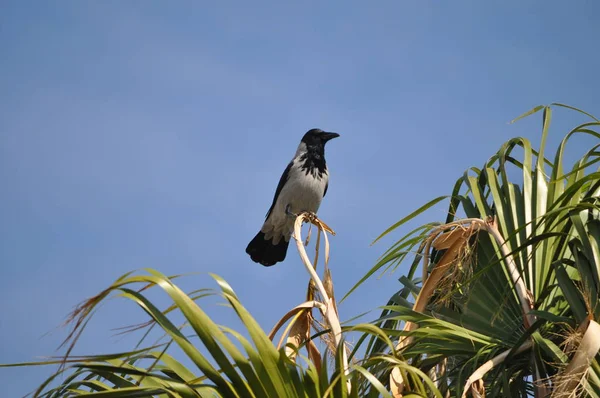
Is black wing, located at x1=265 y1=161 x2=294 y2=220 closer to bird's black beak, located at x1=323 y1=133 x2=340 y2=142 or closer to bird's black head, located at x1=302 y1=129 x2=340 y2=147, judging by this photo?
bird's black head, located at x1=302 y1=129 x2=340 y2=147

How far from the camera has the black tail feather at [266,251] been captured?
868cm

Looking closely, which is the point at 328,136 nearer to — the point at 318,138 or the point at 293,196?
the point at 318,138

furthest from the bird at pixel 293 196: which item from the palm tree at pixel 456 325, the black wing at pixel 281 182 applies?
the palm tree at pixel 456 325

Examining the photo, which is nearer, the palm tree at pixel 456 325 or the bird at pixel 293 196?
the palm tree at pixel 456 325

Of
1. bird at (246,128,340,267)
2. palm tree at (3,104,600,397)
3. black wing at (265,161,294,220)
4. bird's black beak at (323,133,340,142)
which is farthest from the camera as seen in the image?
bird's black beak at (323,133,340,142)

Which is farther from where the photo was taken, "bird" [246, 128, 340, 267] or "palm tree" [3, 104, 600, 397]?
"bird" [246, 128, 340, 267]

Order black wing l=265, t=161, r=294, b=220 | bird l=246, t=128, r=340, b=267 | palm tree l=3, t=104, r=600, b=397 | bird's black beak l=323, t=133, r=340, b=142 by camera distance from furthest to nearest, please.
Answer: bird's black beak l=323, t=133, r=340, b=142, black wing l=265, t=161, r=294, b=220, bird l=246, t=128, r=340, b=267, palm tree l=3, t=104, r=600, b=397

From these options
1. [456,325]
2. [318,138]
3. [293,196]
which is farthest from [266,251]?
[456,325]

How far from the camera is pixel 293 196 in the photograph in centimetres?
830

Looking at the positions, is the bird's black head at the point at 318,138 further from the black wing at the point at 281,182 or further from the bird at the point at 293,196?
the black wing at the point at 281,182

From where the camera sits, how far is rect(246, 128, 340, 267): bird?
8.31 m

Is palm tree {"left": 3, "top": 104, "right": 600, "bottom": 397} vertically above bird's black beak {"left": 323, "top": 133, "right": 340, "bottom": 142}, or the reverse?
bird's black beak {"left": 323, "top": 133, "right": 340, "bottom": 142}

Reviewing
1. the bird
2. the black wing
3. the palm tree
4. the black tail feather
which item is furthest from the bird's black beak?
the palm tree

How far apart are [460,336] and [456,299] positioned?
589 mm
